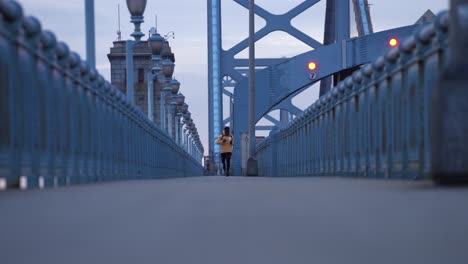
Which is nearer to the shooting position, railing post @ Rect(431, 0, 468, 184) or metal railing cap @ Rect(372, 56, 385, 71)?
railing post @ Rect(431, 0, 468, 184)

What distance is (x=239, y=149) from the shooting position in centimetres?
5050

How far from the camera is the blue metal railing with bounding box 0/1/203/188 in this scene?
11914mm

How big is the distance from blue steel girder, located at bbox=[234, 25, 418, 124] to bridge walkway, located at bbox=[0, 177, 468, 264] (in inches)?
1195

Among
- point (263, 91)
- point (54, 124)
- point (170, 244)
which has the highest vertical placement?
point (263, 91)

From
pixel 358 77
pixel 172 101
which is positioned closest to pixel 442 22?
pixel 358 77

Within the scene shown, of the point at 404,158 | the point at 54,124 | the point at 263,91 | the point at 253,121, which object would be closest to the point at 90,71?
the point at 54,124

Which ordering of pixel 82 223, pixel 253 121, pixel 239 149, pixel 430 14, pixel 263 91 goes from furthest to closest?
pixel 239 149, pixel 263 91, pixel 253 121, pixel 430 14, pixel 82 223

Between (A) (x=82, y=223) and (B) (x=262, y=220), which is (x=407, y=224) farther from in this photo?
(A) (x=82, y=223)

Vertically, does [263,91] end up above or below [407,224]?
above

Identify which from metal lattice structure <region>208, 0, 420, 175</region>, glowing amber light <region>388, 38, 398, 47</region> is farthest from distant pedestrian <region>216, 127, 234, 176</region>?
glowing amber light <region>388, 38, 398, 47</region>

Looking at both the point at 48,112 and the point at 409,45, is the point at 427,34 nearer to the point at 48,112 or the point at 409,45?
the point at 409,45

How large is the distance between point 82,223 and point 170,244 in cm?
113

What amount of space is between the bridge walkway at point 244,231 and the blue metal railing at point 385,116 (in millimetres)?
4118

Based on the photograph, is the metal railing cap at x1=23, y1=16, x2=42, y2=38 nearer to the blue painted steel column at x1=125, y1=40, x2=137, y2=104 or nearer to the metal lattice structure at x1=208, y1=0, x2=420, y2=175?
the blue painted steel column at x1=125, y1=40, x2=137, y2=104
